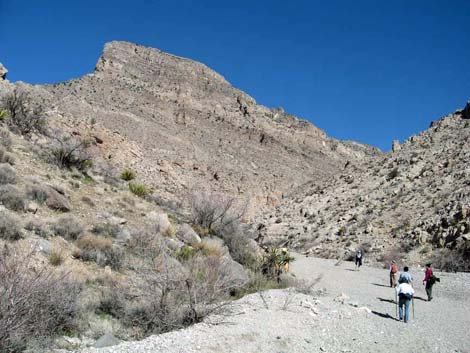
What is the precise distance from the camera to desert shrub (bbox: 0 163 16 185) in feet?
38.1

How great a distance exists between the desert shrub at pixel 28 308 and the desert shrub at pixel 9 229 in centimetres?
286

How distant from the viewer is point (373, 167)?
4722cm

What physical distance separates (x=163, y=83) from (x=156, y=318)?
2519 inches

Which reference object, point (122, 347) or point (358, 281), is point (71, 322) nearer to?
point (122, 347)

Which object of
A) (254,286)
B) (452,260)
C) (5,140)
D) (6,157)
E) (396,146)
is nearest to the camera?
(254,286)

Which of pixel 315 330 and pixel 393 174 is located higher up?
pixel 393 174

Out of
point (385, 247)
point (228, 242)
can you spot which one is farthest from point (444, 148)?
point (228, 242)

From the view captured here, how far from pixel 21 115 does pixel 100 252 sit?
12093 mm

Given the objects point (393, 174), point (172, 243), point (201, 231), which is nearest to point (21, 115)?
point (201, 231)

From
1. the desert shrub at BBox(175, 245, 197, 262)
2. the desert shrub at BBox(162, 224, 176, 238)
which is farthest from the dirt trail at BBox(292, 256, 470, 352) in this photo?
the desert shrub at BBox(162, 224, 176, 238)

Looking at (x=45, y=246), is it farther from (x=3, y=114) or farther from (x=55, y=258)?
(x=3, y=114)

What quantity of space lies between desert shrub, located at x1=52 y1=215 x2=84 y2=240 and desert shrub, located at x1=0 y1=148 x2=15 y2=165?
393 cm

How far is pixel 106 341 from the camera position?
6.33 m

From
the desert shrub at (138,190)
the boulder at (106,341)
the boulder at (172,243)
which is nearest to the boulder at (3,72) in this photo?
the desert shrub at (138,190)
